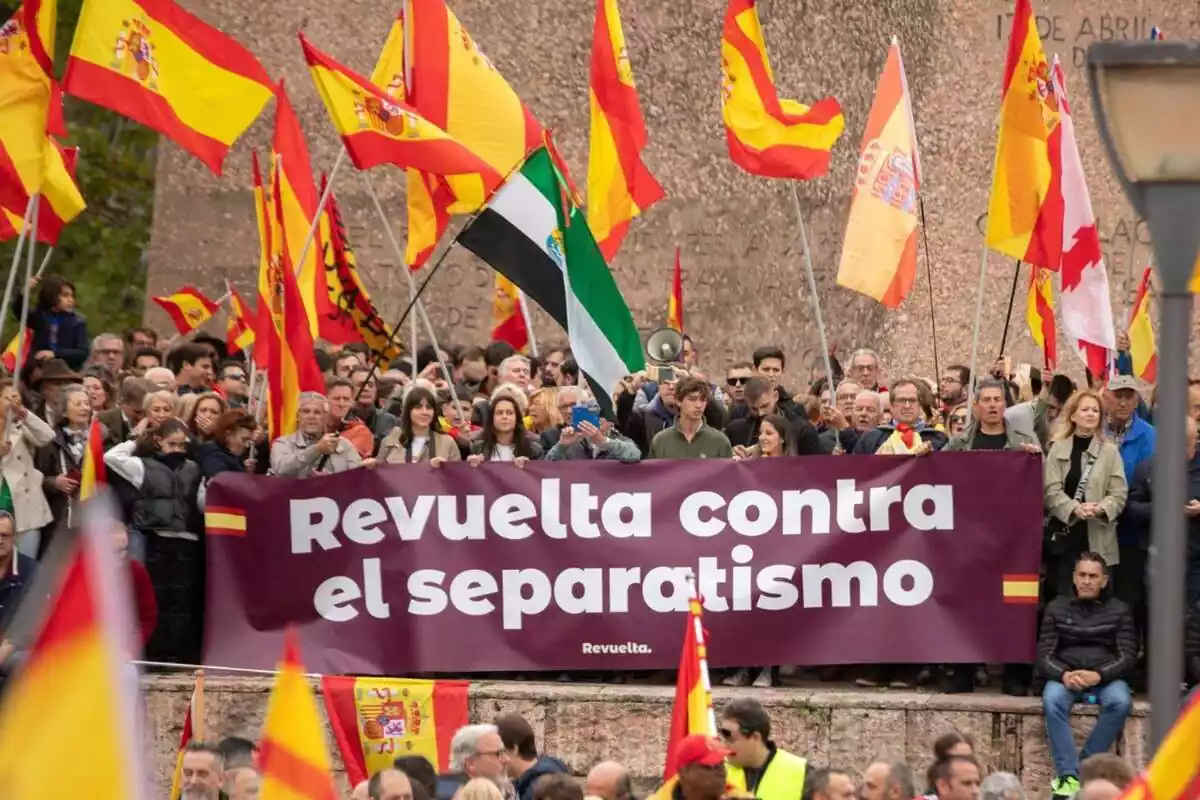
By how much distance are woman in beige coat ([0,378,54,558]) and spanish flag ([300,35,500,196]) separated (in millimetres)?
2282

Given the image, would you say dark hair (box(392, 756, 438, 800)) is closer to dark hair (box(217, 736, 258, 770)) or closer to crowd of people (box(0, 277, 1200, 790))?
dark hair (box(217, 736, 258, 770))

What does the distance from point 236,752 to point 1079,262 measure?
20.3 feet

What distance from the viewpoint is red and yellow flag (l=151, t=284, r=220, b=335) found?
22.0 meters

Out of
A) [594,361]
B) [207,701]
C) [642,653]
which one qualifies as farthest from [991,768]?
[207,701]

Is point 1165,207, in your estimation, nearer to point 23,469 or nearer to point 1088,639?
point 1088,639

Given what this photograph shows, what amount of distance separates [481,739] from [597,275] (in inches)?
150

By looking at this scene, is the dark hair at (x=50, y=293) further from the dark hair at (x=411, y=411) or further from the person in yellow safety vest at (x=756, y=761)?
the person in yellow safety vest at (x=756, y=761)

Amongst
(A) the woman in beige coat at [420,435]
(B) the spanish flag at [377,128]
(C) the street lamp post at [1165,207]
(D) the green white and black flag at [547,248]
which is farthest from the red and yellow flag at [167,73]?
(C) the street lamp post at [1165,207]

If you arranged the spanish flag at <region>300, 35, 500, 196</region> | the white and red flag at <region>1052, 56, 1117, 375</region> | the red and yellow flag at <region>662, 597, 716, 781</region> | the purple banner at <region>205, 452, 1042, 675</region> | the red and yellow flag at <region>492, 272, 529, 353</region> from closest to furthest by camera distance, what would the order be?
the red and yellow flag at <region>662, 597, 716, 781</region>
the purple banner at <region>205, 452, 1042, 675</region>
the spanish flag at <region>300, 35, 500, 196</region>
the white and red flag at <region>1052, 56, 1117, 375</region>
the red and yellow flag at <region>492, 272, 529, 353</region>

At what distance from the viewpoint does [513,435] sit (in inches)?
536

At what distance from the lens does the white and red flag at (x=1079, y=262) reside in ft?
48.4

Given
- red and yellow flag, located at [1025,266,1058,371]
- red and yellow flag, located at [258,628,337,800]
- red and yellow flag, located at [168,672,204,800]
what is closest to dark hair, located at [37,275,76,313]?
red and yellow flag, located at [168,672,204,800]

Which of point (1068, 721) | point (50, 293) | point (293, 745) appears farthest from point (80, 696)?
point (50, 293)

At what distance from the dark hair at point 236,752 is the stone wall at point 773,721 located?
2233mm
